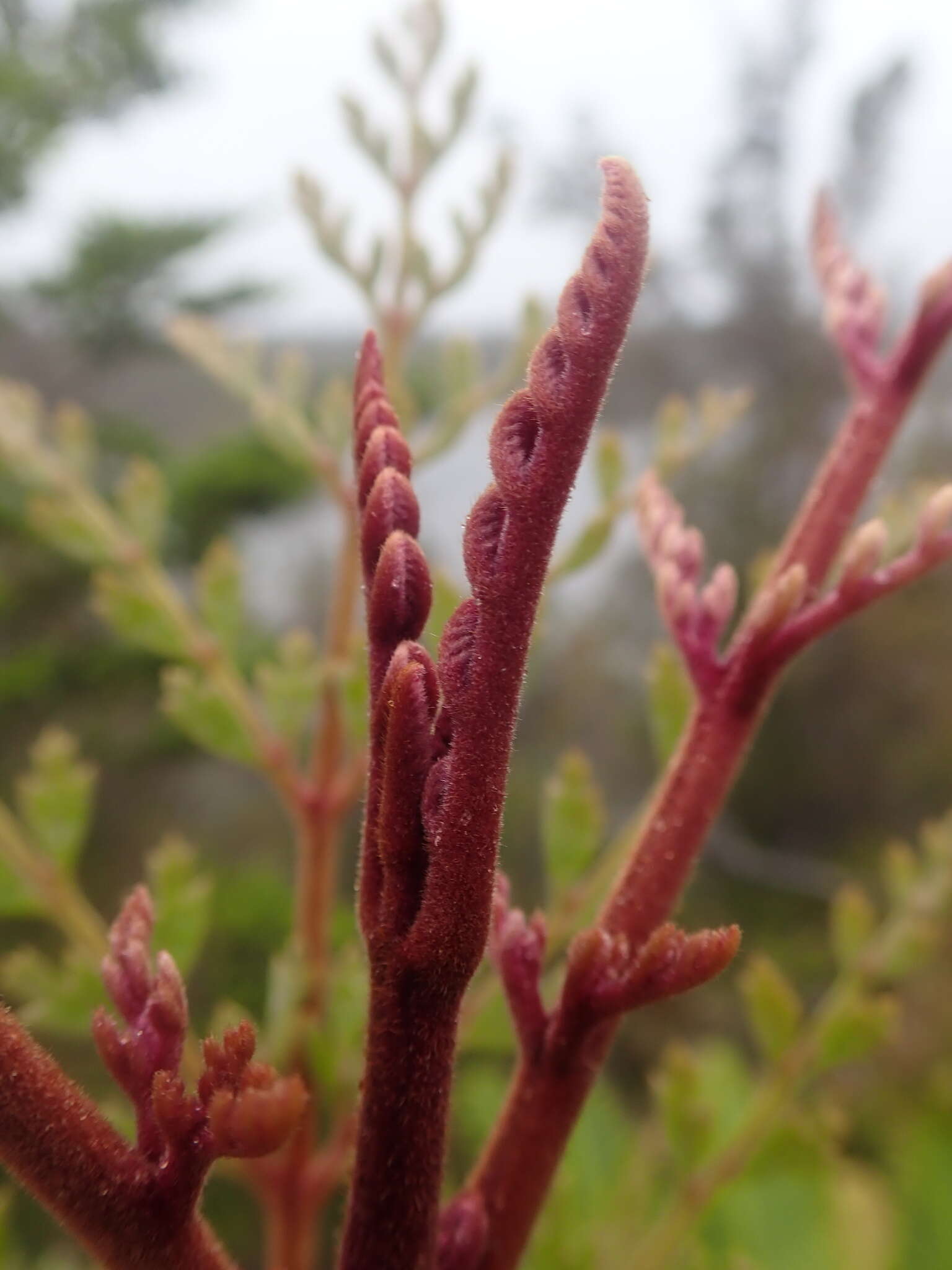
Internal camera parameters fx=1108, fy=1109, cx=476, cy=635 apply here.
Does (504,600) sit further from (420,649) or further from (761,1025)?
(761,1025)

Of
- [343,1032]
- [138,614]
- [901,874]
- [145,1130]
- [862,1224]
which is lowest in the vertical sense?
[862,1224]

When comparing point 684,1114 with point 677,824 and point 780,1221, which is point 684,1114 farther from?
point 780,1221

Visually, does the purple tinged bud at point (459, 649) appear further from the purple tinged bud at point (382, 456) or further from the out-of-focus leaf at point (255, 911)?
the out-of-focus leaf at point (255, 911)

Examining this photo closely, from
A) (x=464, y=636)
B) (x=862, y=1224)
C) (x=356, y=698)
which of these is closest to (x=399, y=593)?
(x=464, y=636)

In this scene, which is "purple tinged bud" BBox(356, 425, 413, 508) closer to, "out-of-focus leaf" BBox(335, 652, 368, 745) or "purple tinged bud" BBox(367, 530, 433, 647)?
"purple tinged bud" BBox(367, 530, 433, 647)

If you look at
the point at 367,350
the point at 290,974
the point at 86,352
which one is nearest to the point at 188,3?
the point at 86,352

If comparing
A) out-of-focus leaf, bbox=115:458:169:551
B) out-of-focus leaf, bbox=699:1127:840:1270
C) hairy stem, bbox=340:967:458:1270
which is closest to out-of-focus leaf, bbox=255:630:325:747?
out-of-focus leaf, bbox=115:458:169:551
